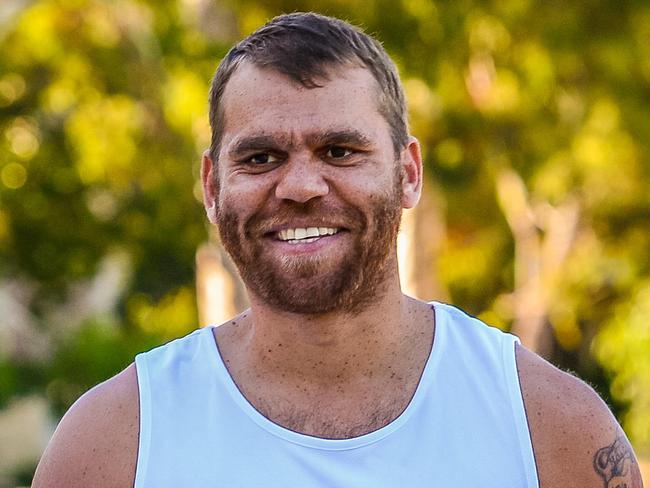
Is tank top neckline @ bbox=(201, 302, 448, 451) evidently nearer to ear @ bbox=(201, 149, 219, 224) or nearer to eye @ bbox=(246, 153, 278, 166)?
ear @ bbox=(201, 149, 219, 224)

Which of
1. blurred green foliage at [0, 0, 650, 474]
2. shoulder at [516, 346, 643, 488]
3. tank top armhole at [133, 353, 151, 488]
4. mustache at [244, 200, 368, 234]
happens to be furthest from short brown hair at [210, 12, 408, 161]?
blurred green foliage at [0, 0, 650, 474]

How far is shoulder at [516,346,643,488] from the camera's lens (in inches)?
111

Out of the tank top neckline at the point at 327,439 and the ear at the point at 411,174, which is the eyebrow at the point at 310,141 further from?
the tank top neckline at the point at 327,439

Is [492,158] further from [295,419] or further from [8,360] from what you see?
[295,419]

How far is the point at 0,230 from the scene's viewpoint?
14031 mm

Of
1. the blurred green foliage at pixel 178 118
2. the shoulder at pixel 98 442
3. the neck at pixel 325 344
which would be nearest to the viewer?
the shoulder at pixel 98 442

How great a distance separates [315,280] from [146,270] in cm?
1513

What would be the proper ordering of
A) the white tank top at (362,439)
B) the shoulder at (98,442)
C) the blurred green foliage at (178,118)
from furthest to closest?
the blurred green foliage at (178,118) < the shoulder at (98,442) < the white tank top at (362,439)

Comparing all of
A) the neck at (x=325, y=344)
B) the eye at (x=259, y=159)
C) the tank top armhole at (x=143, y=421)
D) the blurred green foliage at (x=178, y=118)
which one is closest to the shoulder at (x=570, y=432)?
the neck at (x=325, y=344)

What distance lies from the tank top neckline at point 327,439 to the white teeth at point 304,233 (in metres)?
0.35

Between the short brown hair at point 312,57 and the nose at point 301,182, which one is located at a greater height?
the short brown hair at point 312,57

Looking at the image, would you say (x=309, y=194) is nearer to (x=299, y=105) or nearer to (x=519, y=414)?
(x=299, y=105)

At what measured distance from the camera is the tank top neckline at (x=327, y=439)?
2.81m

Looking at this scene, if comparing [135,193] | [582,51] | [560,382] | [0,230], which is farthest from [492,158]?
[560,382]
